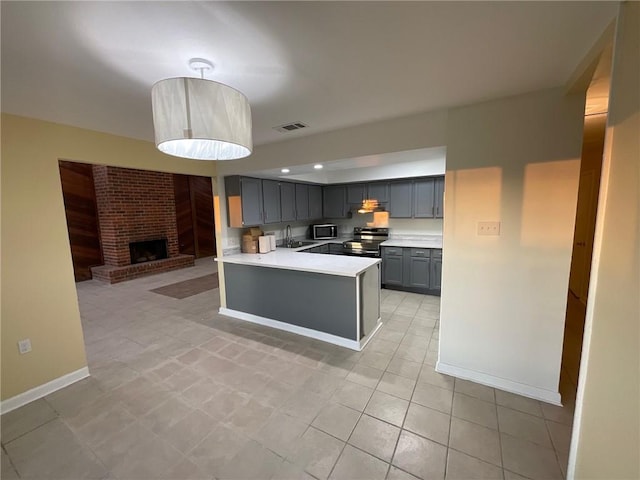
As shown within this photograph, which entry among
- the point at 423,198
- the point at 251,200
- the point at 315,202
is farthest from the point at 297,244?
the point at 423,198

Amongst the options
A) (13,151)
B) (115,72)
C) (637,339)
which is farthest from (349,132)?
(13,151)

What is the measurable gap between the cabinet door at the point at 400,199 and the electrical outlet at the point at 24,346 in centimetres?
507

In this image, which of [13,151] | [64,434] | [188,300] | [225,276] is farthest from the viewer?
[188,300]

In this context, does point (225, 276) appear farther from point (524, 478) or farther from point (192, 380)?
point (524, 478)

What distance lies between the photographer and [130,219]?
6.15 m

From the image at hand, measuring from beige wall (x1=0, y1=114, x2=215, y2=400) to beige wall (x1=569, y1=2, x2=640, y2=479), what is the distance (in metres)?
3.72

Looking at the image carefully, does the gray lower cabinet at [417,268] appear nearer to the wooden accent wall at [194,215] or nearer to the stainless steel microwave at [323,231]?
the stainless steel microwave at [323,231]

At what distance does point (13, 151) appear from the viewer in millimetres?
2057

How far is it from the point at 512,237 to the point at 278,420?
2278 mm

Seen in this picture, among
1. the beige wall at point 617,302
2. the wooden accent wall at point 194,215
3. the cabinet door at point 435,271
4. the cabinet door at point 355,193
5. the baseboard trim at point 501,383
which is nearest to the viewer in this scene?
the beige wall at point 617,302

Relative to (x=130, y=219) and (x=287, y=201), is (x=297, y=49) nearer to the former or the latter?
(x=287, y=201)

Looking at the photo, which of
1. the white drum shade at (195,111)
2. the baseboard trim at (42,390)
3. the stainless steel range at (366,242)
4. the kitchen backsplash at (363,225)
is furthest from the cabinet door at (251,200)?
the white drum shade at (195,111)

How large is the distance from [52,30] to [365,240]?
4935mm

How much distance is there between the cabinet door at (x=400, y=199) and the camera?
16.3 ft
